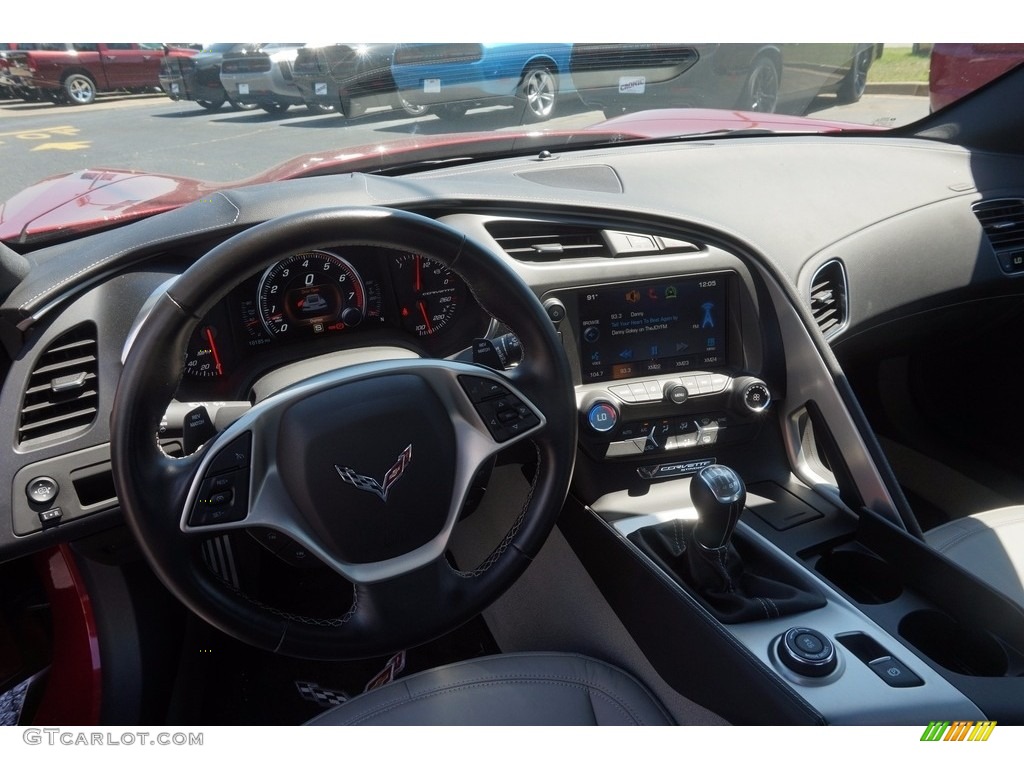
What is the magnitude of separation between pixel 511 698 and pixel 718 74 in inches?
72.4

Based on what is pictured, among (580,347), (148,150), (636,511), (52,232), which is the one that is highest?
(148,150)

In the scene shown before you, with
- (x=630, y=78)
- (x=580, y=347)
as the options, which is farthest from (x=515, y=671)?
(x=630, y=78)

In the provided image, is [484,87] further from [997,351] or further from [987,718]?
[997,351]

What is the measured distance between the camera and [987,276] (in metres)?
2.65

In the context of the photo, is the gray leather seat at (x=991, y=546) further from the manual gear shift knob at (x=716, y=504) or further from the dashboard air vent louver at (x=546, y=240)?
the dashboard air vent louver at (x=546, y=240)

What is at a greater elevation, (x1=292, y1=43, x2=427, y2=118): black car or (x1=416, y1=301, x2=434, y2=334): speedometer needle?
(x1=292, y1=43, x2=427, y2=118): black car

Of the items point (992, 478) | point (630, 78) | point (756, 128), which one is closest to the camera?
point (630, 78)

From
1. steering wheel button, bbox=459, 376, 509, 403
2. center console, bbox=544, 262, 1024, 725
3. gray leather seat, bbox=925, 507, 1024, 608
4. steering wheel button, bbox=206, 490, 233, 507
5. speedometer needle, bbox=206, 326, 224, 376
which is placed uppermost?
speedometer needle, bbox=206, 326, 224, 376

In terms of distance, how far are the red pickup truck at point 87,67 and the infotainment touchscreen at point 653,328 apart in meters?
1.02

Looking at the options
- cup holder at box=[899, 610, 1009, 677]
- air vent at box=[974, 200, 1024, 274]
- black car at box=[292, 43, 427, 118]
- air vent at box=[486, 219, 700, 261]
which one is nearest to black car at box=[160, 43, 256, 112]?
black car at box=[292, 43, 427, 118]

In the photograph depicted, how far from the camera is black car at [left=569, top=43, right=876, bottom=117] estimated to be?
2.15m

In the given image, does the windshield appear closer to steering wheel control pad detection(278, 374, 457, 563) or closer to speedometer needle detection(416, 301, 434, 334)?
speedometer needle detection(416, 301, 434, 334)

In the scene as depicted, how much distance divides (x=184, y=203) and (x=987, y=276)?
8.08 ft

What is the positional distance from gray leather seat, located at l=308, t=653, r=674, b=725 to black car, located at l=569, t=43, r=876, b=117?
1475 millimetres
